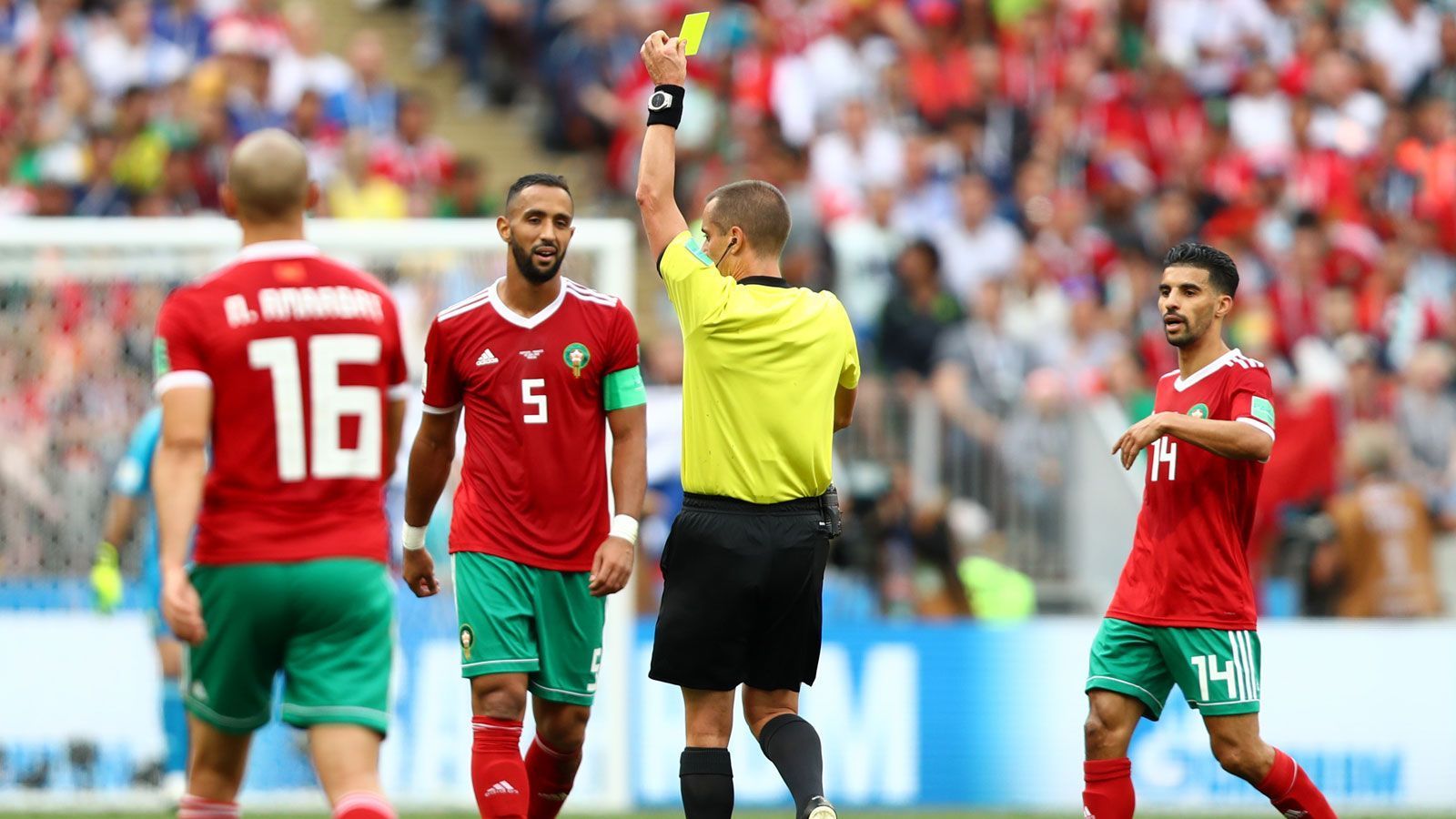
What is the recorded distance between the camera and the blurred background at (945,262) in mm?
12531

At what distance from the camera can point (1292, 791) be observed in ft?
26.6

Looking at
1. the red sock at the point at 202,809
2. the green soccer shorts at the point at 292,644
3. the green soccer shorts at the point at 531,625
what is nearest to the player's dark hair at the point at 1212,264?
the green soccer shorts at the point at 531,625

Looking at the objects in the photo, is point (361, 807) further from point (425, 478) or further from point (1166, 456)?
point (1166, 456)

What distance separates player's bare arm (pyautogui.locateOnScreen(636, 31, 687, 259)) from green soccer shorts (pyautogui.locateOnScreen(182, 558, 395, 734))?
1.84m

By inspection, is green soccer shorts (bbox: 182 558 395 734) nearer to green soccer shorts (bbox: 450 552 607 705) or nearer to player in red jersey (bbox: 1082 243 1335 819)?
green soccer shorts (bbox: 450 552 607 705)

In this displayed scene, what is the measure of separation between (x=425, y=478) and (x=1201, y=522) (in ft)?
9.95

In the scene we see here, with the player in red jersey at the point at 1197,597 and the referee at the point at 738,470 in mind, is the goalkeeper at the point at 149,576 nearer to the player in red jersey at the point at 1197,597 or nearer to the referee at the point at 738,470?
the referee at the point at 738,470

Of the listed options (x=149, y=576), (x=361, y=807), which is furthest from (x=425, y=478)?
(x=149, y=576)

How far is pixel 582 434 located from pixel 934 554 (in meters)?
6.14

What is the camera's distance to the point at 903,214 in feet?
56.7

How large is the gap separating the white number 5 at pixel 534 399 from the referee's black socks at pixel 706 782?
4.58 feet

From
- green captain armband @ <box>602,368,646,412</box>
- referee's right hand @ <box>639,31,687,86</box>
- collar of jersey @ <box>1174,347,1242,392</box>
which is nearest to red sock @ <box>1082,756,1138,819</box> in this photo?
collar of jersey @ <box>1174,347,1242,392</box>

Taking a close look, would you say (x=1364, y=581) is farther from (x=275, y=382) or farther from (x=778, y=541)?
(x=275, y=382)

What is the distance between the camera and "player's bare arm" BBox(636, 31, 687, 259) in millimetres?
7477
